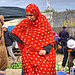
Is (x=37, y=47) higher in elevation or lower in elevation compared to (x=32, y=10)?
lower

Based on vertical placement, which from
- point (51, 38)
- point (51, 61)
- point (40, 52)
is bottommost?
point (51, 61)

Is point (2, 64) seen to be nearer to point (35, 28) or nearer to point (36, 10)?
point (35, 28)

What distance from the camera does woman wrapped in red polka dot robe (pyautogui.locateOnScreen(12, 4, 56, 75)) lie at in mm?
2967

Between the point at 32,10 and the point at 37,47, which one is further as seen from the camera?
the point at 37,47

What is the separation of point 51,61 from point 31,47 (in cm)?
44

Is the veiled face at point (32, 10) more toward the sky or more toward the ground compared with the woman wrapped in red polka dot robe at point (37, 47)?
more toward the sky

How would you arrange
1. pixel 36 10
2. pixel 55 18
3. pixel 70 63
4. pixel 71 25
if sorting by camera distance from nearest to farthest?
pixel 36 10 → pixel 70 63 → pixel 71 25 → pixel 55 18

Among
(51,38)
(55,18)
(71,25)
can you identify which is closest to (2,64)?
(51,38)

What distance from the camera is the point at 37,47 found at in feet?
9.80

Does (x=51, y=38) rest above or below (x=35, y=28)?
below

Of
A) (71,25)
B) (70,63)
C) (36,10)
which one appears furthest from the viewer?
(71,25)

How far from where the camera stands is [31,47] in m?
2.99

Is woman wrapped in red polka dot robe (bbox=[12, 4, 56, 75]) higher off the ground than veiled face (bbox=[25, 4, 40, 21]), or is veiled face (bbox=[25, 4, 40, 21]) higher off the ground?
veiled face (bbox=[25, 4, 40, 21])

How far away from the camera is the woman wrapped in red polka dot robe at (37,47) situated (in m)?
2.97
